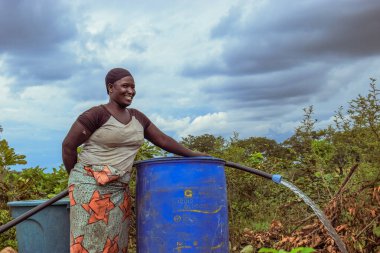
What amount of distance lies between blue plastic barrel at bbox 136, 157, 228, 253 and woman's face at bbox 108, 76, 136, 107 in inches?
18.0

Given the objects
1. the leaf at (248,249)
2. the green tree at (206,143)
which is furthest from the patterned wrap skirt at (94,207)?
the green tree at (206,143)

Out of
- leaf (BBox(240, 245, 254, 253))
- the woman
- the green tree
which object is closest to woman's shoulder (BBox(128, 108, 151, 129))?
the woman

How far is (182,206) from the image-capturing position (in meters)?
3.96

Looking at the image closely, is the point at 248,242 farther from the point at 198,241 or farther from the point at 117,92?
the point at 117,92

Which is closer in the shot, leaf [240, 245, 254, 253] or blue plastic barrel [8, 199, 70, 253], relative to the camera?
blue plastic barrel [8, 199, 70, 253]

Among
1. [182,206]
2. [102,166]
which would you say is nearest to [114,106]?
[102,166]

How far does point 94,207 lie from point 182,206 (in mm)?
601

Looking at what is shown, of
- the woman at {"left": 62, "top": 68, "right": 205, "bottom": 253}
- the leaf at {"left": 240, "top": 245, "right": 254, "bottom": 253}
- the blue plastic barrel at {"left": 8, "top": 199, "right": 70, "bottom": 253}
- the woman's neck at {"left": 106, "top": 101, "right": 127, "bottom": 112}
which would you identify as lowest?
the leaf at {"left": 240, "top": 245, "right": 254, "bottom": 253}

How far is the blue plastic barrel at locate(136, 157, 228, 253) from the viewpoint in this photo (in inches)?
156

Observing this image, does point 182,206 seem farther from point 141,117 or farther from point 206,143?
point 206,143

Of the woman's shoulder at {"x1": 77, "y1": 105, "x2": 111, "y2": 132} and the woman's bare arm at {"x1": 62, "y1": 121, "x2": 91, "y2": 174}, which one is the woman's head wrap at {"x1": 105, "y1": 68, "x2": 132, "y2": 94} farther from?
the woman's bare arm at {"x1": 62, "y1": 121, "x2": 91, "y2": 174}

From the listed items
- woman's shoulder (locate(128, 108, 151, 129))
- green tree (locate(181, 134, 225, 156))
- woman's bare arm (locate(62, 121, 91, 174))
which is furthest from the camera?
green tree (locate(181, 134, 225, 156))

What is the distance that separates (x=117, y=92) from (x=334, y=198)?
6.26 feet

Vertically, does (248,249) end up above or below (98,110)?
below
